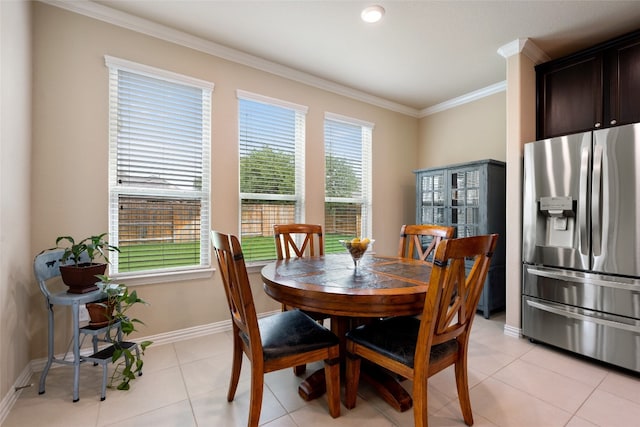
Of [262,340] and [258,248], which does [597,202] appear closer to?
[262,340]

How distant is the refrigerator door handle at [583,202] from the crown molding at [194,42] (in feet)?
8.13

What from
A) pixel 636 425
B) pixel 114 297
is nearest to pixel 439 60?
pixel 636 425

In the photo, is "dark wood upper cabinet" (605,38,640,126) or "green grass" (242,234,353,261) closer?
"dark wood upper cabinet" (605,38,640,126)

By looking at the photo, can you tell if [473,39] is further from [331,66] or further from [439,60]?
[331,66]

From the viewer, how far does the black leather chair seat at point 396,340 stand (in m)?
1.41

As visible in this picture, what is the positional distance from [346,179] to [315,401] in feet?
8.64

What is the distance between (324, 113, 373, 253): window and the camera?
12.0 ft

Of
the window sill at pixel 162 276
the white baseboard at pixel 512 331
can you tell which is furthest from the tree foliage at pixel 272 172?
the white baseboard at pixel 512 331

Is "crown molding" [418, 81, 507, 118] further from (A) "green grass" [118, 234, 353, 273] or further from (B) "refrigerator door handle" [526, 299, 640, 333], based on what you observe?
(A) "green grass" [118, 234, 353, 273]

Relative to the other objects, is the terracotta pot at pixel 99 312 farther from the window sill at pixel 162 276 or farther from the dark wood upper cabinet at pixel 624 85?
the dark wood upper cabinet at pixel 624 85

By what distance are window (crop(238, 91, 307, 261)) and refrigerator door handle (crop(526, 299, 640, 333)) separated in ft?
7.87

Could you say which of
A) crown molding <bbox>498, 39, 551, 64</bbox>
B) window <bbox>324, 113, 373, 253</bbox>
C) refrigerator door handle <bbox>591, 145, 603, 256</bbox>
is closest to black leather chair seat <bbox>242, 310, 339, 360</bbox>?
window <bbox>324, 113, 373, 253</bbox>

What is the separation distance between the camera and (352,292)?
4.65ft

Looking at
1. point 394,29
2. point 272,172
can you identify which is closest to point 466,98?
point 394,29
